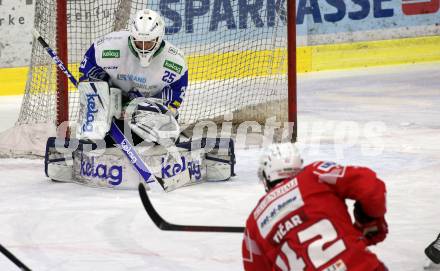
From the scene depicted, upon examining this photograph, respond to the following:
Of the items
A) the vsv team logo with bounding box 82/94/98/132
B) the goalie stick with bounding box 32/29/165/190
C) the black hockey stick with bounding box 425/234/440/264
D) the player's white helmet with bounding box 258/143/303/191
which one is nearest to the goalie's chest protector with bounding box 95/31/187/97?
the vsv team logo with bounding box 82/94/98/132

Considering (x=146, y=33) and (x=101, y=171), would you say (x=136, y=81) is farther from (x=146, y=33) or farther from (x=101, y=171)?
(x=101, y=171)

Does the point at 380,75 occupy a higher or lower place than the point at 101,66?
lower

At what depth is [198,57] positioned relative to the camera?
813 centimetres

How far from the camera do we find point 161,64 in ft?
17.8

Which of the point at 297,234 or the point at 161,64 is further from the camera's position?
the point at 161,64

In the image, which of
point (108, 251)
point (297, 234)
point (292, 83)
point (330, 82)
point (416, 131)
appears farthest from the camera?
point (330, 82)

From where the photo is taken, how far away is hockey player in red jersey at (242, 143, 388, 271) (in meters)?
2.55

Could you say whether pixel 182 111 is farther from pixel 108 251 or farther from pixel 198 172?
pixel 108 251

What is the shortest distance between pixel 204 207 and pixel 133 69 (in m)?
1.03

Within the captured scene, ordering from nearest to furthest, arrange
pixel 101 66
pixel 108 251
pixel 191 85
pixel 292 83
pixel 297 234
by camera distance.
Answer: pixel 297 234 < pixel 108 251 < pixel 101 66 < pixel 292 83 < pixel 191 85

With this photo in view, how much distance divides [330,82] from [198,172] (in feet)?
15.1

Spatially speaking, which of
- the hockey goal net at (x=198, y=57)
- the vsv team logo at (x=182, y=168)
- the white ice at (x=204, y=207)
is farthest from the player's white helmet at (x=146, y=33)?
the hockey goal net at (x=198, y=57)

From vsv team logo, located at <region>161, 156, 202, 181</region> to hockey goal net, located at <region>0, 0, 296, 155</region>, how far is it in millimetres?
1229

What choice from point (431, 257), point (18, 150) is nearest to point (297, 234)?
point (431, 257)
